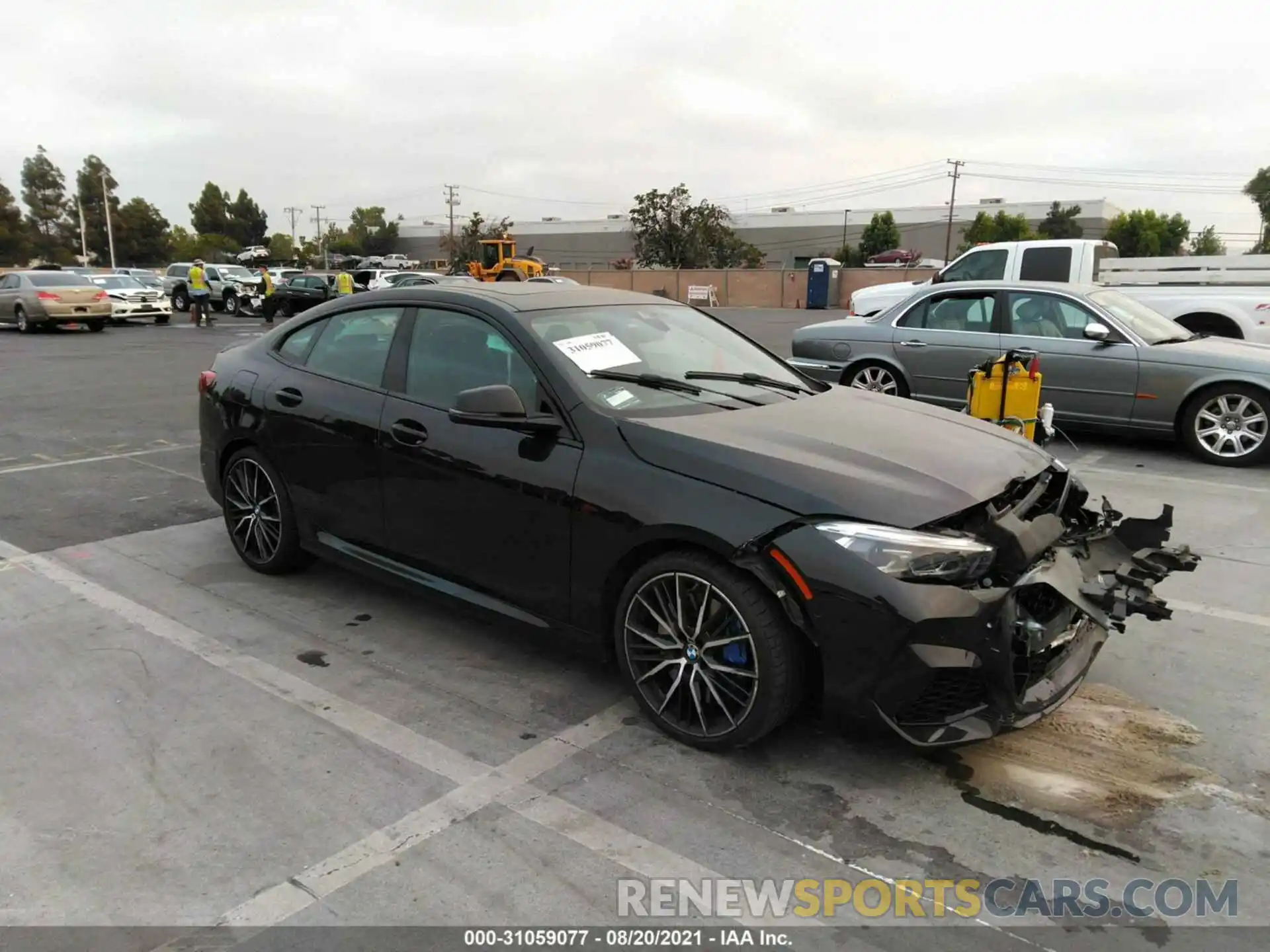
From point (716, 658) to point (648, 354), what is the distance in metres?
1.49

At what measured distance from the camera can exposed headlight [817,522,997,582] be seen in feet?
9.14

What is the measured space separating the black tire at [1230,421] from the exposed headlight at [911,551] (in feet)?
20.2

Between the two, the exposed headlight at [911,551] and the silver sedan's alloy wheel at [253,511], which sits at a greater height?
the exposed headlight at [911,551]

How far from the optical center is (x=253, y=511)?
4902mm

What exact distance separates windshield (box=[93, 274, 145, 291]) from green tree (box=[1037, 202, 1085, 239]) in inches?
2787

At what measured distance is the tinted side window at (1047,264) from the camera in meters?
11.7

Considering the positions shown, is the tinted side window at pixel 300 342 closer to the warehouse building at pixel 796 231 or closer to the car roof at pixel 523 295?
the car roof at pixel 523 295

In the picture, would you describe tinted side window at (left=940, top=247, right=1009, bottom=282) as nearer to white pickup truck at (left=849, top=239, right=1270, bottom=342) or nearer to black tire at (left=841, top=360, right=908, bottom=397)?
white pickup truck at (left=849, top=239, right=1270, bottom=342)

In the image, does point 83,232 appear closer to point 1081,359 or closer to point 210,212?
point 210,212

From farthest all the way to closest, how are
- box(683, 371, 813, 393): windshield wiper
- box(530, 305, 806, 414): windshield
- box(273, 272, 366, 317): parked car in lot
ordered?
box(273, 272, 366, 317): parked car in lot → box(683, 371, 813, 393): windshield wiper → box(530, 305, 806, 414): windshield

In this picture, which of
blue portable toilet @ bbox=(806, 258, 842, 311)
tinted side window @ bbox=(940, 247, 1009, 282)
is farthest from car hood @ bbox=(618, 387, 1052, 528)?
blue portable toilet @ bbox=(806, 258, 842, 311)

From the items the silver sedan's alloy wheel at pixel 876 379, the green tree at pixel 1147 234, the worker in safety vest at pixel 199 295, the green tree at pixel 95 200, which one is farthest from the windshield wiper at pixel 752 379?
the green tree at pixel 95 200

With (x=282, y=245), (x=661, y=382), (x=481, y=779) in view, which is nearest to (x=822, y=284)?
(x=661, y=382)

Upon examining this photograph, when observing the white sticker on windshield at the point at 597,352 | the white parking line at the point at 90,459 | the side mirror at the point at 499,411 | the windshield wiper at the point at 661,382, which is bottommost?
the white parking line at the point at 90,459
